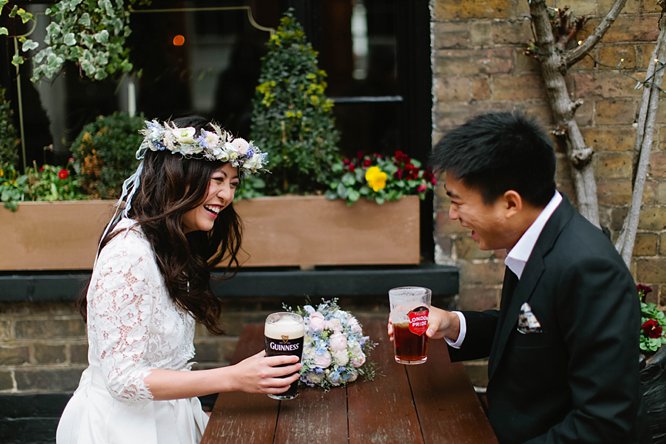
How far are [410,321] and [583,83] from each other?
180 centimetres

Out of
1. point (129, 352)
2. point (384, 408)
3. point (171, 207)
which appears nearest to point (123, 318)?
point (129, 352)

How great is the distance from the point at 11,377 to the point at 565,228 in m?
2.92

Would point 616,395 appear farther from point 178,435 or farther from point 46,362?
point 46,362

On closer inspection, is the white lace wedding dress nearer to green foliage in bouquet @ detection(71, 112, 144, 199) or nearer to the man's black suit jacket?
the man's black suit jacket

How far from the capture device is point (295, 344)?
221 cm

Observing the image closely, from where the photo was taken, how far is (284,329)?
2197 mm

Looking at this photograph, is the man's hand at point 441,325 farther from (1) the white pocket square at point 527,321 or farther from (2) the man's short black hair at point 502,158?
(2) the man's short black hair at point 502,158

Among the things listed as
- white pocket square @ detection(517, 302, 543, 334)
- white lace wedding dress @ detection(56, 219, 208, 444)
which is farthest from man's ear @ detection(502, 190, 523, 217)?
white lace wedding dress @ detection(56, 219, 208, 444)

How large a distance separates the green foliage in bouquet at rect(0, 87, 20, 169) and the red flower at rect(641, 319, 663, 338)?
3.00 meters

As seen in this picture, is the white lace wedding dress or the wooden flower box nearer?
the white lace wedding dress

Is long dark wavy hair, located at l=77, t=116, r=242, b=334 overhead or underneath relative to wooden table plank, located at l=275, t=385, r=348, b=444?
overhead

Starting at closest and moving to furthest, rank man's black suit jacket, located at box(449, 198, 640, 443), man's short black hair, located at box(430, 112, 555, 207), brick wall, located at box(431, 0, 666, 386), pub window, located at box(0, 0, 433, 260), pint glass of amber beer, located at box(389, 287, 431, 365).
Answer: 1. man's black suit jacket, located at box(449, 198, 640, 443)
2. man's short black hair, located at box(430, 112, 555, 207)
3. pint glass of amber beer, located at box(389, 287, 431, 365)
4. brick wall, located at box(431, 0, 666, 386)
5. pub window, located at box(0, 0, 433, 260)

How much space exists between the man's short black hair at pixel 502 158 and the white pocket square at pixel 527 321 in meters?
0.28

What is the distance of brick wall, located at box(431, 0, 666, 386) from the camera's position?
140 inches
